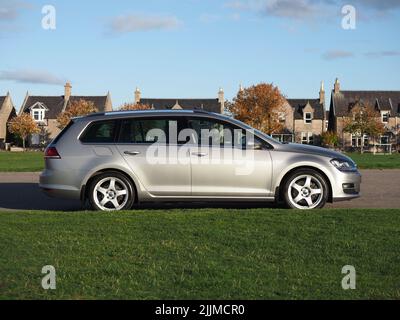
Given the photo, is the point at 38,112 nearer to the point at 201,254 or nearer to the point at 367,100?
the point at 367,100

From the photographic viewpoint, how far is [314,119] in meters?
88.4

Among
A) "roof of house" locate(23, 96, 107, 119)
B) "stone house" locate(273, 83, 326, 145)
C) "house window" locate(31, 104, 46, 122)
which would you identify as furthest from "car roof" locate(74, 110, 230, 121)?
"house window" locate(31, 104, 46, 122)

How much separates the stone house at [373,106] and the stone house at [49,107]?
106ft

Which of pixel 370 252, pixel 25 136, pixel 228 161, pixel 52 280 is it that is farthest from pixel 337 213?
pixel 25 136

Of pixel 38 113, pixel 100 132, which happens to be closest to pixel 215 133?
pixel 100 132

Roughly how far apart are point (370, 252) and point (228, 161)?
3.86 meters

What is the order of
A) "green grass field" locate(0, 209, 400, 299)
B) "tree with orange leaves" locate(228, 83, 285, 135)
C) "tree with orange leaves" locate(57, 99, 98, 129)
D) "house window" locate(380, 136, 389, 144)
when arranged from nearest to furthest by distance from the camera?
"green grass field" locate(0, 209, 400, 299) → "tree with orange leaves" locate(228, 83, 285, 135) → "tree with orange leaves" locate(57, 99, 98, 129) → "house window" locate(380, 136, 389, 144)

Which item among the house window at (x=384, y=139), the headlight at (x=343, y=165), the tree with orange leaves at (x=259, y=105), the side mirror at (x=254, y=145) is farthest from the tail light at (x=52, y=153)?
the house window at (x=384, y=139)

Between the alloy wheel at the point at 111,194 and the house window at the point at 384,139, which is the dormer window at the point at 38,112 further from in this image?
the alloy wheel at the point at 111,194

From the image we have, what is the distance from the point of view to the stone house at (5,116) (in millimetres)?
87812

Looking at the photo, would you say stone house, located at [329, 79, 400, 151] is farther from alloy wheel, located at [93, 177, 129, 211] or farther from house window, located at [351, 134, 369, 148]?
alloy wheel, located at [93, 177, 129, 211]

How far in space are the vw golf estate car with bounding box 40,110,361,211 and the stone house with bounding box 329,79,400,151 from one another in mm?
70495

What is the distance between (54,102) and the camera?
90562mm

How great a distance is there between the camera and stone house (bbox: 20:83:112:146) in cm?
8819
